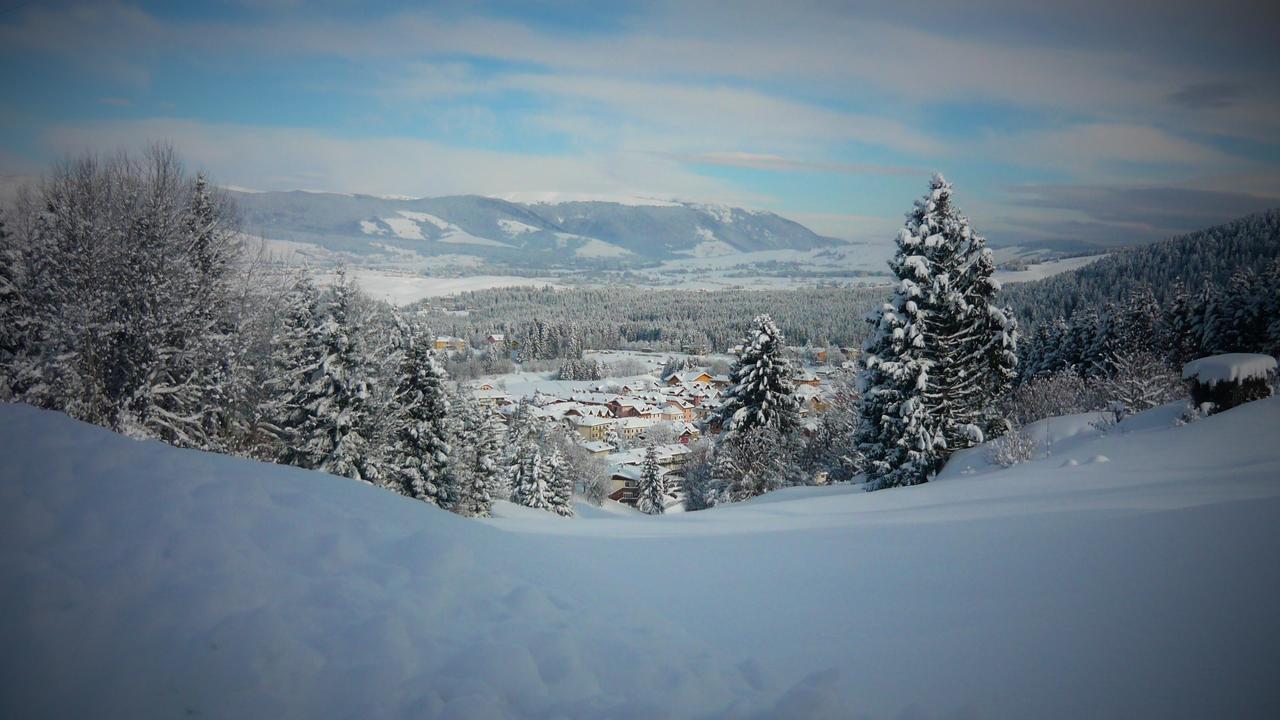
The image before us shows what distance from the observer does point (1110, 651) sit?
3.18 meters

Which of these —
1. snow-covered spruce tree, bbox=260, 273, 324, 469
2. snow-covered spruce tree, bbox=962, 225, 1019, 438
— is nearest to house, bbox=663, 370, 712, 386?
snow-covered spruce tree, bbox=260, 273, 324, 469

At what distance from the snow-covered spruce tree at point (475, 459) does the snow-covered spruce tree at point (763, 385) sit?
1028 centimetres

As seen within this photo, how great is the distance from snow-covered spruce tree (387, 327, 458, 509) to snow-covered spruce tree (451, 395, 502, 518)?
2.21ft

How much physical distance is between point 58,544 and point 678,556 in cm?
494

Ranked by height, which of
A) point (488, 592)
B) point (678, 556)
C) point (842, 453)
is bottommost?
point (842, 453)

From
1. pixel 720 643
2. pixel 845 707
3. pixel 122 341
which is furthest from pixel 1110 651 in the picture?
pixel 122 341

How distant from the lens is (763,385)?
22.2 metres

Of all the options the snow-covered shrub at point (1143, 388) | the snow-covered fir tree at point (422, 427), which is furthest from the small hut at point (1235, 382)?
the snow-covered fir tree at point (422, 427)

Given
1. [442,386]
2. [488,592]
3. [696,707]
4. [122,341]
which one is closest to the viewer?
[696,707]

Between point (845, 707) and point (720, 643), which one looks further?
point (720, 643)

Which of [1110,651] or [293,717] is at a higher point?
[1110,651]

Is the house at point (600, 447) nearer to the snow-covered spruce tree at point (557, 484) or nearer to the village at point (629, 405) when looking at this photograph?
the village at point (629, 405)

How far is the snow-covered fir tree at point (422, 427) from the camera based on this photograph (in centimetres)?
2103

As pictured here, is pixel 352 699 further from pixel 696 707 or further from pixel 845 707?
pixel 845 707
